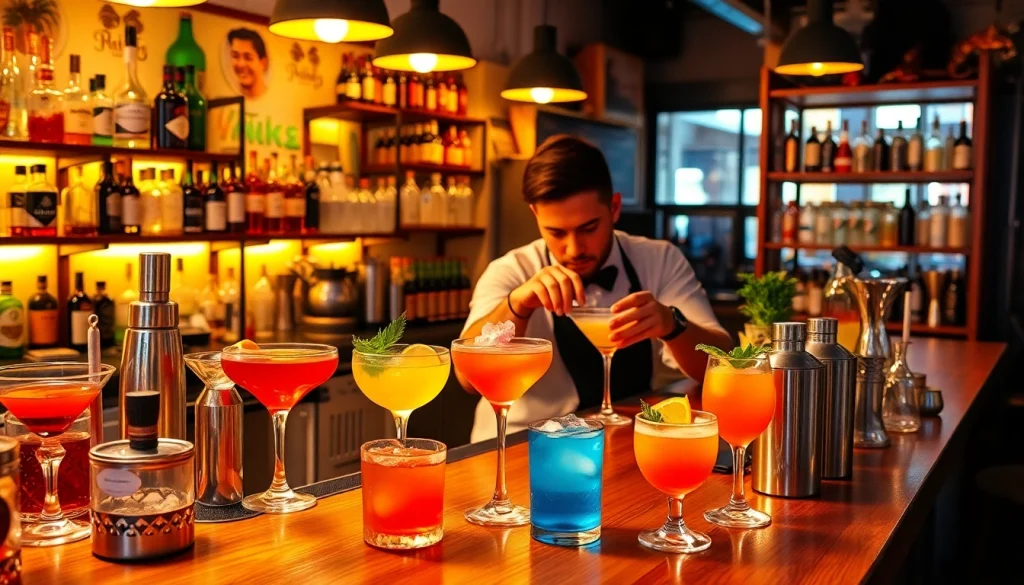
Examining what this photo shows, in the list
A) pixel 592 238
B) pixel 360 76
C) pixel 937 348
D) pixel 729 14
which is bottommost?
pixel 937 348

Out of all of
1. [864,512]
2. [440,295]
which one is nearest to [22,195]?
[440,295]

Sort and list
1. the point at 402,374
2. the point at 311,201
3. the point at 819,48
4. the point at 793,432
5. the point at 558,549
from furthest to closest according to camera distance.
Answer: the point at 311,201, the point at 819,48, the point at 793,432, the point at 402,374, the point at 558,549

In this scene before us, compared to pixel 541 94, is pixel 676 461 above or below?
below

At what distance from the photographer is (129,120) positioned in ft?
12.4

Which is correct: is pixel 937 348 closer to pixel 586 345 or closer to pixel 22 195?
pixel 586 345

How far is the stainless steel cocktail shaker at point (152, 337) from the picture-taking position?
55.9 inches

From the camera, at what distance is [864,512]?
152cm

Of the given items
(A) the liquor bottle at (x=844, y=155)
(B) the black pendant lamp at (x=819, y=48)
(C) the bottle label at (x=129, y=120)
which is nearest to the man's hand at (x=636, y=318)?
(B) the black pendant lamp at (x=819, y=48)

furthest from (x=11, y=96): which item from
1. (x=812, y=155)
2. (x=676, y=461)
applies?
(x=812, y=155)

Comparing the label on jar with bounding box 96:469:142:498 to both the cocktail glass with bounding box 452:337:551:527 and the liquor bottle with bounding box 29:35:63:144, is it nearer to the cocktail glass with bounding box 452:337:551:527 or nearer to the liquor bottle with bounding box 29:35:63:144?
the cocktail glass with bounding box 452:337:551:527

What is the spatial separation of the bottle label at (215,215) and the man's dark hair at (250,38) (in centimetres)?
90

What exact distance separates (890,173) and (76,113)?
170 inches

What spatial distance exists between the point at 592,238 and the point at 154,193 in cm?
204

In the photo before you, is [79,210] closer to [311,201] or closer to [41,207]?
[41,207]
